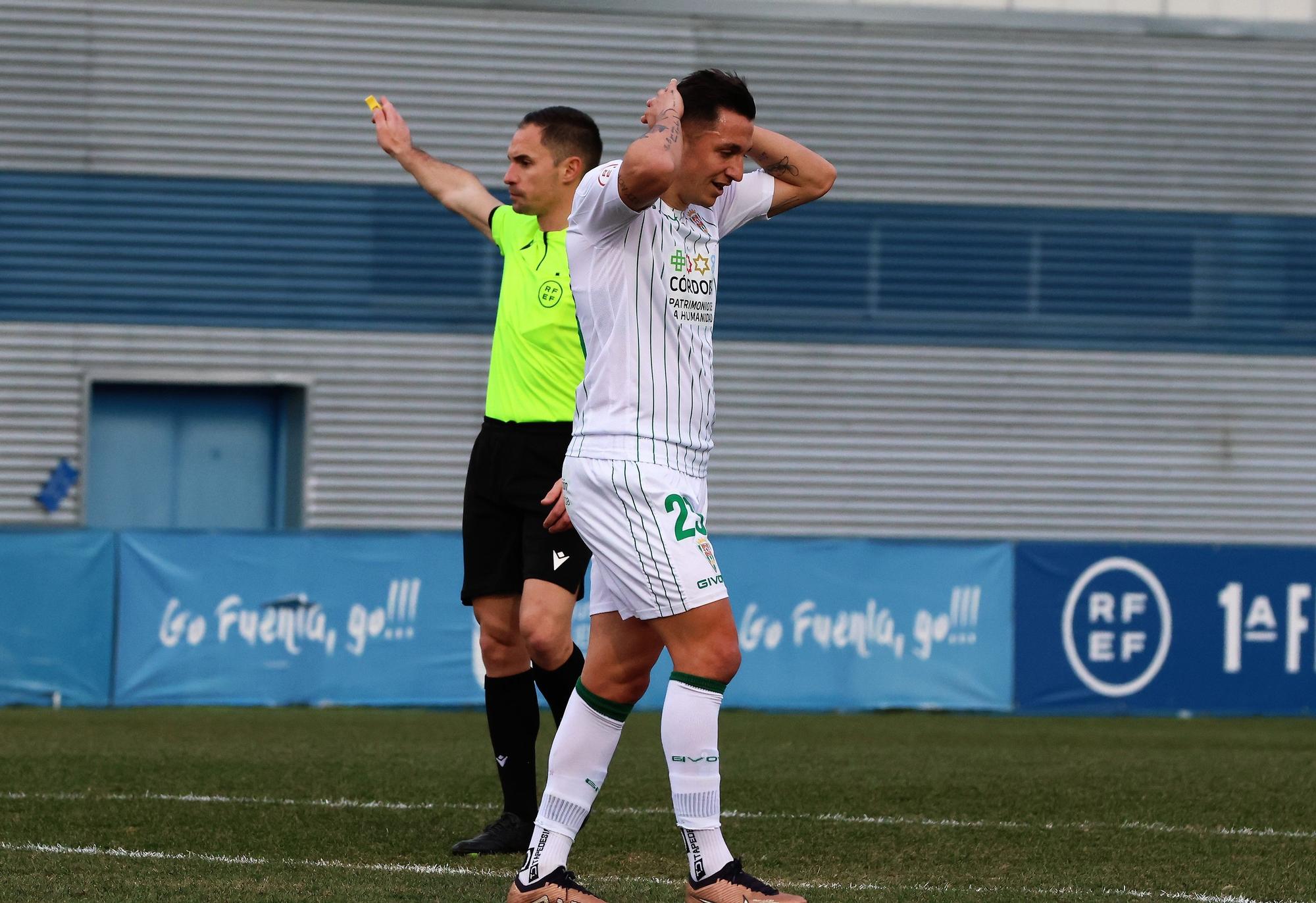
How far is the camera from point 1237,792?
285 inches

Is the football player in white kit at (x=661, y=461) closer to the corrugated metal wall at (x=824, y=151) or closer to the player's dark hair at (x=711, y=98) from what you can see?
the player's dark hair at (x=711, y=98)

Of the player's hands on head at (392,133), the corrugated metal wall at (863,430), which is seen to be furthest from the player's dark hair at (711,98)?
the corrugated metal wall at (863,430)

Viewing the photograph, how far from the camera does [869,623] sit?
13.1 meters

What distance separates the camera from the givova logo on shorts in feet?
43.5

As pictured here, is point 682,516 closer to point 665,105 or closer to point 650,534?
point 650,534

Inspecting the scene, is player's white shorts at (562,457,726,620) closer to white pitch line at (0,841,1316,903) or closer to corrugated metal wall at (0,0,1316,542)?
white pitch line at (0,841,1316,903)

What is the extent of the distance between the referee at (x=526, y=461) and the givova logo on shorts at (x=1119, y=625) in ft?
27.3

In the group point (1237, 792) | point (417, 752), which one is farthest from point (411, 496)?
point (1237, 792)

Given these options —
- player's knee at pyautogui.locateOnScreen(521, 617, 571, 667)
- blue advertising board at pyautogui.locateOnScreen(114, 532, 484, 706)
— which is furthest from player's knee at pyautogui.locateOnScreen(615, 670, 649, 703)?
blue advertising board at pyautogui.locateOnScreen(114, 532, 484, 706)

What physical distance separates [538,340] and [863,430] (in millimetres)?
14190

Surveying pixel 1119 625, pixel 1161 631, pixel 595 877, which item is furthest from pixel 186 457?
pixel 595 877

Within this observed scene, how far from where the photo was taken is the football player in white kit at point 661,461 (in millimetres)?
4055

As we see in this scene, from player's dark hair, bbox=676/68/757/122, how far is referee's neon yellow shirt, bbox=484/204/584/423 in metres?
1.40

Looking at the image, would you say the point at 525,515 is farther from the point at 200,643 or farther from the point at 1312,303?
the point at 1312,303
